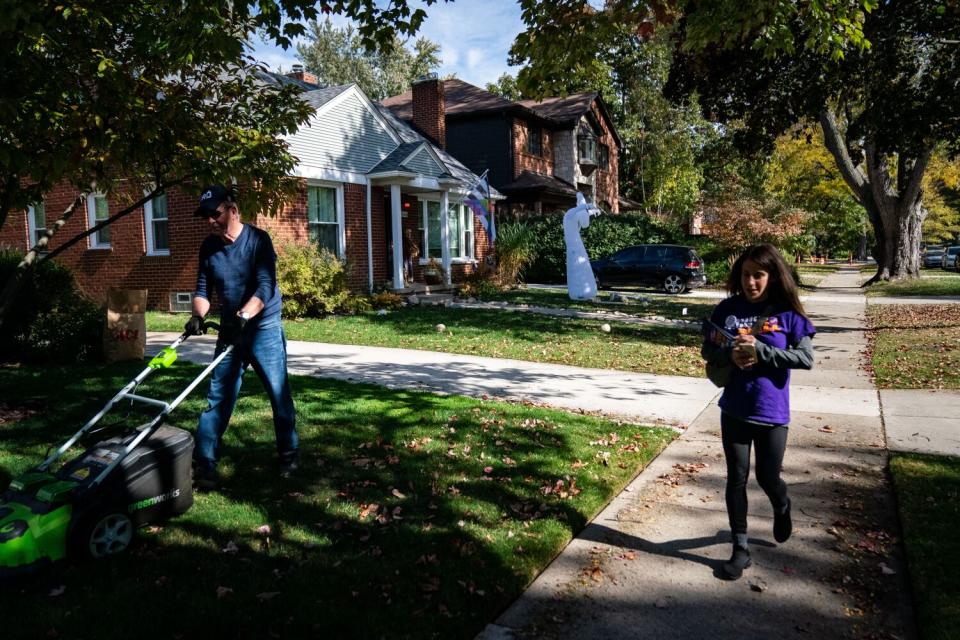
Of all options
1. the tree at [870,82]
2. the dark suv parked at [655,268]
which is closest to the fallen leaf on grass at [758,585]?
the tree at [870,82]

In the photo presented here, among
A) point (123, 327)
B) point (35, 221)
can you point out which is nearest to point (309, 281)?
point (123, 327)

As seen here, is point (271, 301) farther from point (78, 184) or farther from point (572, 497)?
point (78, 184)

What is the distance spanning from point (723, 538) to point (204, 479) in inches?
129

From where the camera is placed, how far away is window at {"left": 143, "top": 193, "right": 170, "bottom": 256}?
1581 cm

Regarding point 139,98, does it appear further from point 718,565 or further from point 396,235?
point 396,235

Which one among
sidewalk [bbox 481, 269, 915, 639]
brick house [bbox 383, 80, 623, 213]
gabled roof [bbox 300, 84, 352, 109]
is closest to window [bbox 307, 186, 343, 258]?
gabled roof [bbox 300, 84, 352, 109]

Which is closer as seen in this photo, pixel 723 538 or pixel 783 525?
pixel 783 525

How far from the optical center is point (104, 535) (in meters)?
3.52

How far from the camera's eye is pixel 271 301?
4566 mm

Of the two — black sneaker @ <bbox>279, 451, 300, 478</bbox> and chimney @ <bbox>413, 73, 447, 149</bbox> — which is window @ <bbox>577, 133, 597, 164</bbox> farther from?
black sneaker @ <bbox>279, 451, 300, 478</bbox>

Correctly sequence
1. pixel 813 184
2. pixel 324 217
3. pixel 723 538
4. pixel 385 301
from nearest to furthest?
pixel 723 538
pixel 385 301
pixel 324 217
pixel 813 184

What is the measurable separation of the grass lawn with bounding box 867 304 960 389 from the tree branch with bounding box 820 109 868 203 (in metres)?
8.14

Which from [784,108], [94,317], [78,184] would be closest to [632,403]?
[78,184]

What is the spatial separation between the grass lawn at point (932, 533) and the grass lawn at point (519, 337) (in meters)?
3.96
